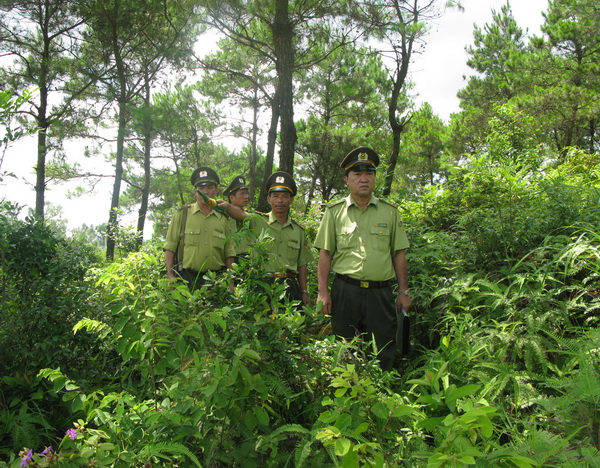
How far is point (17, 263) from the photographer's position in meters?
3.26

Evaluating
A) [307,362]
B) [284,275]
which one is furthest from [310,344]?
[284,275]

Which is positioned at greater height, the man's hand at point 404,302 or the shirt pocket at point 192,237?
the shirt pocket at point 192,237

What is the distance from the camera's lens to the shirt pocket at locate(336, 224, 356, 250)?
341cm

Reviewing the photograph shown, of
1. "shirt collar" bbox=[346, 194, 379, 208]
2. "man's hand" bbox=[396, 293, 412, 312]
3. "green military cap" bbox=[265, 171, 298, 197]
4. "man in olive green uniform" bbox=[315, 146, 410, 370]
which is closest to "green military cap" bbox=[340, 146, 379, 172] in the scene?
"man in olive green uniform" bbox=[315, 146, 410, 370]

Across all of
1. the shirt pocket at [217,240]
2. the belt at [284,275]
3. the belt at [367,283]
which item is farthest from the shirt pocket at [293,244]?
the belt at [367,283]

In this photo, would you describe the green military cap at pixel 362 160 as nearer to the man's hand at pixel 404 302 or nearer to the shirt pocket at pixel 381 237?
the shirt pocket at pixel 381 237

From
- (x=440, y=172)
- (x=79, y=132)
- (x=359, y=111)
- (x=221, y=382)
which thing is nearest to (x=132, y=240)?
(x=221, y=382)

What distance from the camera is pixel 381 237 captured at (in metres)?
3.36

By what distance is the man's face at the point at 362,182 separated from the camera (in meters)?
3.45

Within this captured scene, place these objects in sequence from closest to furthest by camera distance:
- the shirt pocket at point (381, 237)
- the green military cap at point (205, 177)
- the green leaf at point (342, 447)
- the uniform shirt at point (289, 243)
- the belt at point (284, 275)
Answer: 1. the green leaf at point (342, 447)
2. the shirt pocket at point (381, 237)
3. the belt at point (284, 275)
4. the uniform shirt at point (289, 243)
5. the green military cap at point (205, 177)

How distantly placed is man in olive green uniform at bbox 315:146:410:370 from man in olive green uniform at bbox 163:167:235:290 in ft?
3.66

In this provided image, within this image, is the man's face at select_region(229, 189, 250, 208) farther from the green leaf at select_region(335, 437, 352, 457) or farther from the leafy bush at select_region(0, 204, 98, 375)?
the green leaf at select_region(335, 437, 352, 457)

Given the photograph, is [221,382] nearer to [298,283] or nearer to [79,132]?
[298,283]

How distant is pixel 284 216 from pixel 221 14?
6.19 meters
